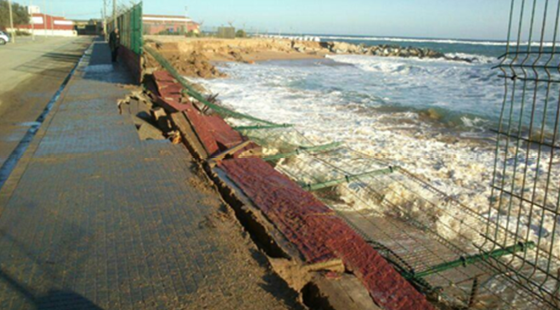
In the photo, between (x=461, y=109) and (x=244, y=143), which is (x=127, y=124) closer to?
(x=244, y=143)

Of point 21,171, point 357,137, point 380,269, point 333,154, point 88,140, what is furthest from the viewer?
point 357,137

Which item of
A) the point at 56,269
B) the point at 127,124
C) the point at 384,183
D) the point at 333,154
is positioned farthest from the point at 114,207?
the point at 333,154

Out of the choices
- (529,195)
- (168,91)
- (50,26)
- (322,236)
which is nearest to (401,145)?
(529,195)

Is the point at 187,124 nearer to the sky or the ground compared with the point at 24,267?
nearer to the sky

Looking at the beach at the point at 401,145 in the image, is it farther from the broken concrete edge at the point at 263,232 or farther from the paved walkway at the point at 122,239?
the paved walkway at the point at 122,239

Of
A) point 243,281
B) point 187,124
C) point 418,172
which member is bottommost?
point 418,172

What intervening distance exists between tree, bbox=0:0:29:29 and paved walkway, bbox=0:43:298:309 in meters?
78.2

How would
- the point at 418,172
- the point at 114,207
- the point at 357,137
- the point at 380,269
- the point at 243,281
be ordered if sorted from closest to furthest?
the point at 243,281 < the point at 380,269 < the point at 114,207 < the point at 418,172 < the point at 357,137

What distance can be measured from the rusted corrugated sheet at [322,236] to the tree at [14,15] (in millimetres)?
79909

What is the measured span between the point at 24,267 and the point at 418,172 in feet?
22.6

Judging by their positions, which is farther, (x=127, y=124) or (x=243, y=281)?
(x=127, y=124)

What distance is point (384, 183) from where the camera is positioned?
7598 millimetres

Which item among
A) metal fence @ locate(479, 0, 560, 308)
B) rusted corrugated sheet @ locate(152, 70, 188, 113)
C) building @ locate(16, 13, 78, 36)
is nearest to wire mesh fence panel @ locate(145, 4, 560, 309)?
metal fence @ locate(479, 0, 560, 308)

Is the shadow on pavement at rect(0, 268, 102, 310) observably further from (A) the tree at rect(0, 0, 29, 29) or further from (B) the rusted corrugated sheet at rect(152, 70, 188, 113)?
(A) the tree at rect(0, 0, 29, 29)
